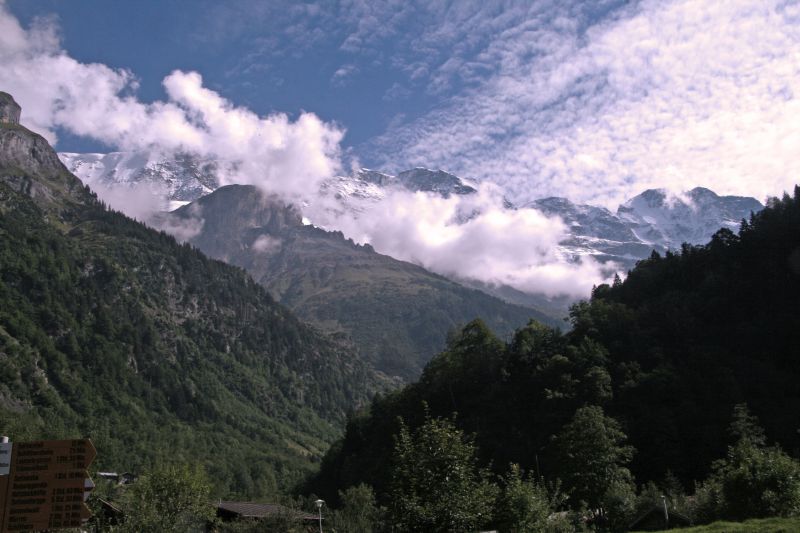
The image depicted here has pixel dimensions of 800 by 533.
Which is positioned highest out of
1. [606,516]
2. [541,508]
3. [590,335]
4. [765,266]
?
[765,266]

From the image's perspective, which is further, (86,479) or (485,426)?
(485,426)

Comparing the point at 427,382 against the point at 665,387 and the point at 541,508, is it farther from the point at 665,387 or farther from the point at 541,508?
the point at 541,508

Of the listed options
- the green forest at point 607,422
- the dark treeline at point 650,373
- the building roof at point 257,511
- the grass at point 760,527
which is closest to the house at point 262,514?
the building roof at point 257,511

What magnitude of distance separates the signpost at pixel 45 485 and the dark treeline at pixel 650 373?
207 ft

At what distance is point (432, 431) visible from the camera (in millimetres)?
33812

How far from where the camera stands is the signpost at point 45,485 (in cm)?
2283

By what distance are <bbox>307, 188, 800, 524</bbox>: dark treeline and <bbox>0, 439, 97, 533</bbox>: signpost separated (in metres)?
63.1

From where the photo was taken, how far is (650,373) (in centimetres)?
10606

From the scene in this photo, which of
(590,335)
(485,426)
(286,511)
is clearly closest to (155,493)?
(286,511)

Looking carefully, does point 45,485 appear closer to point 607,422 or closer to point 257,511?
point 257,511

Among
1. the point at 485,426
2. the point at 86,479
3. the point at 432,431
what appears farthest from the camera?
the point at 485,426

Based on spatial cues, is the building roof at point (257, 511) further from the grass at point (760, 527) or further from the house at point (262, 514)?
the grass at point (760, 527)

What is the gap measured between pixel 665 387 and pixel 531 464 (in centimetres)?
2477

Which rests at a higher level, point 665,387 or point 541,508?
point 665,387
